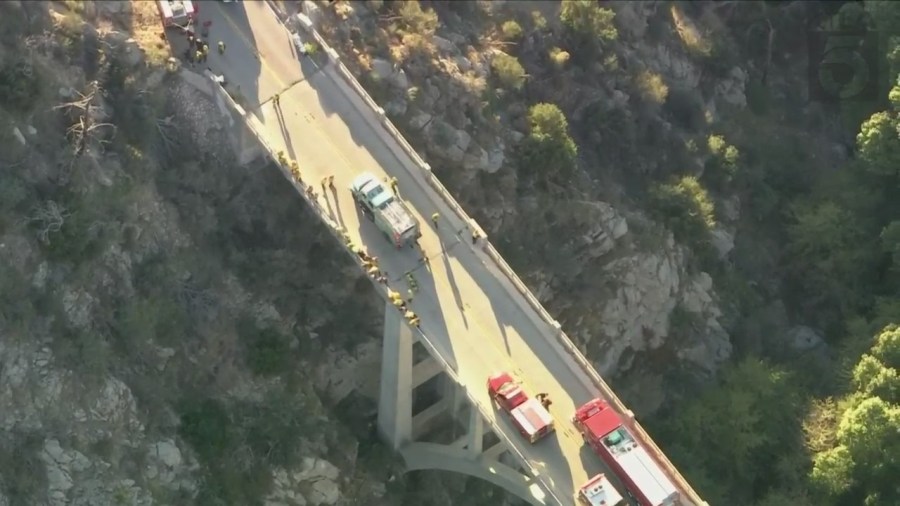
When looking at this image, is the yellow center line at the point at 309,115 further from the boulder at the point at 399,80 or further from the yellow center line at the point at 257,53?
the boulder at the point at 399,80

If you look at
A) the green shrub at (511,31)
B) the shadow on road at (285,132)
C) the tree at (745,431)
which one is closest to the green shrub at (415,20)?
the green shrub at (511,31)

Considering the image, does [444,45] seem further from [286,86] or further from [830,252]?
[830,252]

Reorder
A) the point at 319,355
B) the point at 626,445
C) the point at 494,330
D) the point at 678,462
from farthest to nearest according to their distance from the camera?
1. the point at 678,462
2. the point at 319,355
3. the point at 494,330
4. the point at 626,445

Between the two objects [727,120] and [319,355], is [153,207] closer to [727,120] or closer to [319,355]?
[319,355]

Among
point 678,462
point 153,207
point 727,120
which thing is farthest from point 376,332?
point 727,120

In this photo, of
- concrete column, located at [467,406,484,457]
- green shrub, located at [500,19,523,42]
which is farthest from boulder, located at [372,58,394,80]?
concrete column, located at [467,406,484,457]

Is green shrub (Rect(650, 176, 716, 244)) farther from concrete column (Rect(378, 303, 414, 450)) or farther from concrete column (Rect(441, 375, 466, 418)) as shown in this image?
concrete column (Rect(378, 303, 414, 450))
